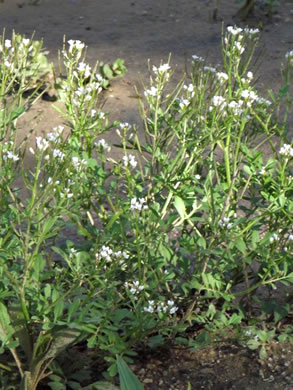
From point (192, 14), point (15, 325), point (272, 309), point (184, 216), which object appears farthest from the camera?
point (192, 14)

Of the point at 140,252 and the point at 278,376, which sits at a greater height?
the point at 140,252

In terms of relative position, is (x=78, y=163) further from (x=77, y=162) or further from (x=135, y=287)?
(x=135, y=287)

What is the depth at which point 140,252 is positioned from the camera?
7.37 ft

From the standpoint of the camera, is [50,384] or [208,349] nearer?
[50,384]

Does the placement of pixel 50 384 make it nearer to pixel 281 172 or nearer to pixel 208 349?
pixel 208 349

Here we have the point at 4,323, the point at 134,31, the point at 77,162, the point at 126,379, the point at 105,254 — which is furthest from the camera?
the point at 134,31

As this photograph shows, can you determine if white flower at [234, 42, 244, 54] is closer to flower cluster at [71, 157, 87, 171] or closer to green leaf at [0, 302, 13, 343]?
flower cluster at [71, 157, 87, 171]

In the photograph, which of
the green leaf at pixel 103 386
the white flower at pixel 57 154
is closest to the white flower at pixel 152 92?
the white flower at pixel 57 154

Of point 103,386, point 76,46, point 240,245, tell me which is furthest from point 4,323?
point 76,46

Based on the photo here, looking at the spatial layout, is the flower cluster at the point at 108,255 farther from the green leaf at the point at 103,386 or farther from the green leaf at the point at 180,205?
the green leaf at the point at 103,386

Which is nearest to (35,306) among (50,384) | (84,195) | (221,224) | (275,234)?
(50,384)

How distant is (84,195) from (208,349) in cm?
72

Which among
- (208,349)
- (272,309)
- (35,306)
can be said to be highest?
(35,306)

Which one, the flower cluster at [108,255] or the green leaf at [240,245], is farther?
the green leaf at [240,245]
